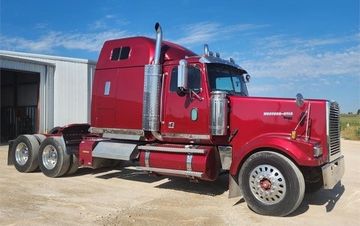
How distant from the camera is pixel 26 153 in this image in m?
12.8

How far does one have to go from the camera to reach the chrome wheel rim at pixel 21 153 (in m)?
12.7

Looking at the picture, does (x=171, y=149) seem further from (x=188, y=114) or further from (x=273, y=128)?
(x=273, y=128)

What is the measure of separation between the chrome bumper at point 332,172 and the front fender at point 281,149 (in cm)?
15

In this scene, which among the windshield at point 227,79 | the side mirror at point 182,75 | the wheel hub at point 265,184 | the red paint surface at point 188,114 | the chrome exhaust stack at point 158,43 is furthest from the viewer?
the chrome exhaust stack at point 158,43

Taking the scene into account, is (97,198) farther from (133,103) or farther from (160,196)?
Result: (133,103)

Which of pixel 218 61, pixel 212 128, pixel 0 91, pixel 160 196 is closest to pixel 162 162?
pixel 160 196

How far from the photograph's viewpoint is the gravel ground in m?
7.38

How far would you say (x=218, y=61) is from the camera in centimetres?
965

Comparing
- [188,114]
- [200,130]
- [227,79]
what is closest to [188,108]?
[188,114]

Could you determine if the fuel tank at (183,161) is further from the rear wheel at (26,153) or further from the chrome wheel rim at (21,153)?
the chrome wheel rim at (21,153)

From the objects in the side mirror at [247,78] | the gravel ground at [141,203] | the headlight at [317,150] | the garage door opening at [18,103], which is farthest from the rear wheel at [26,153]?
the garage door opening at [18,103]

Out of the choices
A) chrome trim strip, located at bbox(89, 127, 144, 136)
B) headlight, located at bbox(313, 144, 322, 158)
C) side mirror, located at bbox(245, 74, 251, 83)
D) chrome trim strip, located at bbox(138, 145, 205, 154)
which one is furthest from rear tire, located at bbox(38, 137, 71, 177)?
headlight, located at bbox(313, 144, 322, 158)

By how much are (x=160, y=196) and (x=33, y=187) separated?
3029 mm

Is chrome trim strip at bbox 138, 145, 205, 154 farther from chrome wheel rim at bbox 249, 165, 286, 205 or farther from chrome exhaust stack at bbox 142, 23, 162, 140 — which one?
chrome wheel rim at bbox 249, 165, 286, 205
